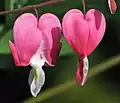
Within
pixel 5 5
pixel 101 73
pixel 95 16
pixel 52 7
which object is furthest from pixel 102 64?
pixel 95 16

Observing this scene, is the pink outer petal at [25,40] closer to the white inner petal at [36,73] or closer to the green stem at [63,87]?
the white inner petal at [36,73]

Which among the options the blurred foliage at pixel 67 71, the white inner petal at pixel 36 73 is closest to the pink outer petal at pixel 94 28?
the white inner petal at pixel 36 73

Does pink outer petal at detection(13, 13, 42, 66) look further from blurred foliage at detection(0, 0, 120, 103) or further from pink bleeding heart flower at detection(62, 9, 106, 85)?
blurred foliage at detection(0, 0, 120, 103)

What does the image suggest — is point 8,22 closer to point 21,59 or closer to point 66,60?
point 66,60

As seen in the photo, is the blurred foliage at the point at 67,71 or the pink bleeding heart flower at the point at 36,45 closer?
the pink bleeding heart flower at the point at 36,45

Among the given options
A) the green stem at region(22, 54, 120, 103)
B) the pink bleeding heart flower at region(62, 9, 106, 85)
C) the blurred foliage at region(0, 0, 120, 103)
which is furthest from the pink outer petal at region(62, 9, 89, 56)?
the green stem at region(22, 54, 120, 103)

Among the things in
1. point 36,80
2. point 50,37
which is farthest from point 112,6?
point 36,80

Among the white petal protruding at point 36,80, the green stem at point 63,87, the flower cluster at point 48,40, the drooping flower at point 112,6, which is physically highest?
the drooping flower at point 112,6
